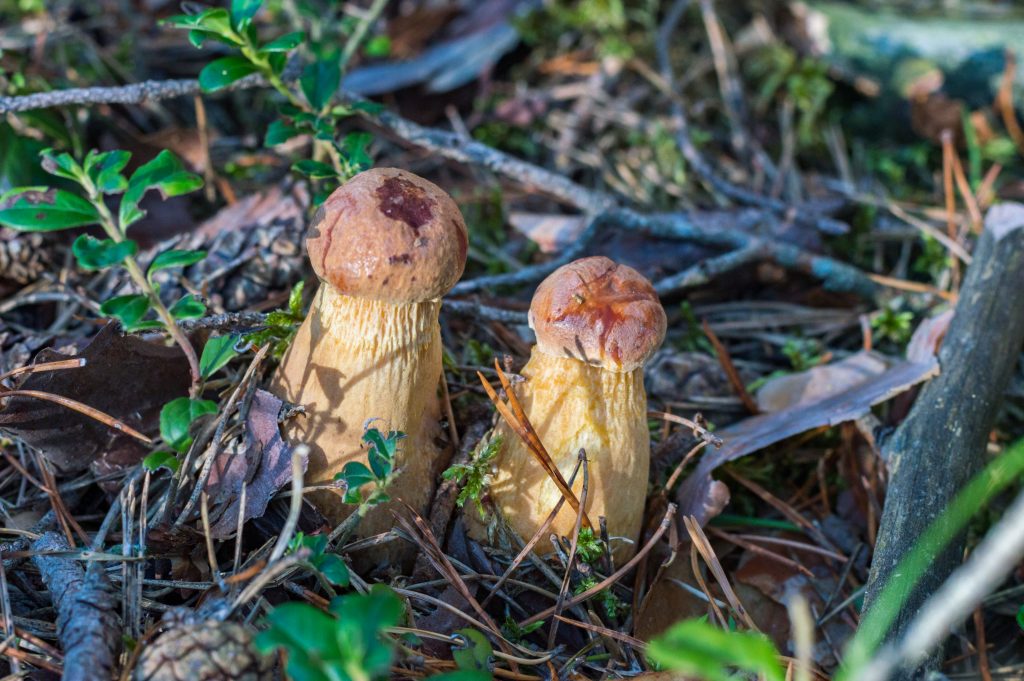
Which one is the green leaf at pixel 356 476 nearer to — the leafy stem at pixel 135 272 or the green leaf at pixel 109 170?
the leafy stem at pixel 135 272

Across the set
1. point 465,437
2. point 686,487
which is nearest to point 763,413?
point 686,487

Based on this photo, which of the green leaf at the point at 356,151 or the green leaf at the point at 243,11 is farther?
the green leaf at the point at 356,151

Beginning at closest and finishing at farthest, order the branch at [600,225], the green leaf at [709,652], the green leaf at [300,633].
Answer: the green leaf at [709,652] < the green leaf at [300,633] < the branch at [600,225]

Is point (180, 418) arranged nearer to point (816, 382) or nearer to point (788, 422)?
point (788, 422)

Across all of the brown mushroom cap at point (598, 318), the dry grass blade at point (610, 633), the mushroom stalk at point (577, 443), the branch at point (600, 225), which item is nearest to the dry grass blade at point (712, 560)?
the mushroom stalk at point (577, 443)

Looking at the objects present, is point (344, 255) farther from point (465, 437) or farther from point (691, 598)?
point (691, 598)

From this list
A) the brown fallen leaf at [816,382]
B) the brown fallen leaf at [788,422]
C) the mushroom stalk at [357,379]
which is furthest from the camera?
the brown fallen leaf at [816,382]

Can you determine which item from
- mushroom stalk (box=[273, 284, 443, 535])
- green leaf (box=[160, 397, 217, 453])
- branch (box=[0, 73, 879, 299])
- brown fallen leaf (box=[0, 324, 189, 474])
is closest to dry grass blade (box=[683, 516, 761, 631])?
mushroom stalk (box=[273, 284, 443, 535])
